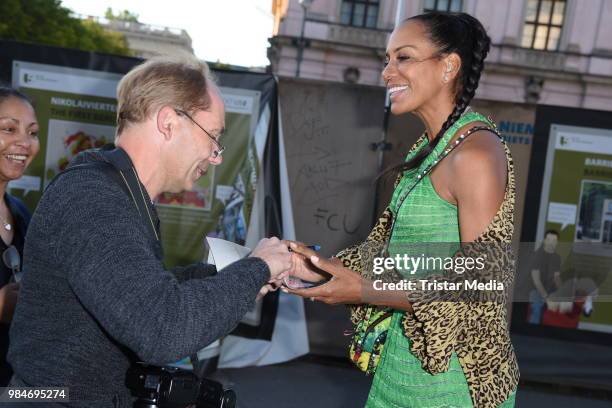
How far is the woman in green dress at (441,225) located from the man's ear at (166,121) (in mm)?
532

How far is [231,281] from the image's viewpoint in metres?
1.58

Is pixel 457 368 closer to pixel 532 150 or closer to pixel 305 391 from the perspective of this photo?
pixel 305 391

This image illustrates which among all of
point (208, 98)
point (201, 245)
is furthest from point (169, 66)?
point (201, 245)

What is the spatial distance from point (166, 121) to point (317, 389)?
4.61 meters

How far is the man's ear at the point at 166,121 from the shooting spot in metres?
1.83

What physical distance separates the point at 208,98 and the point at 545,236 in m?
5.06

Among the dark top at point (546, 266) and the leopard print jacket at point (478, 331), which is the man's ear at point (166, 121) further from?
the dark top at point (546, 266)

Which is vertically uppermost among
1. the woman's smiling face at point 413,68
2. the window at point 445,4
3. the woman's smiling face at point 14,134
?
the window at point 445,4

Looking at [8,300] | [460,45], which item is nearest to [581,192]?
[460,45]

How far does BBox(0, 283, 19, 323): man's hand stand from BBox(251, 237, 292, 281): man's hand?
4.12ft

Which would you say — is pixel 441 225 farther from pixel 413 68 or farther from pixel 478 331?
pixel 413 68

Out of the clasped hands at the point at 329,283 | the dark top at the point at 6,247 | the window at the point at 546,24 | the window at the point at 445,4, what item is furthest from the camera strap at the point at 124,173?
the window at the point at 546,24

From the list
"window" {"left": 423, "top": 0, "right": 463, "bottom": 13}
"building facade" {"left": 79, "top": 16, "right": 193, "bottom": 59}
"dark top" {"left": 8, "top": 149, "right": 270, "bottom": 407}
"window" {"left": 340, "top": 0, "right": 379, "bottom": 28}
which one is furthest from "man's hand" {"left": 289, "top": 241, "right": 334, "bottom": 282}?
"building facade" {"left": 79, "top": 16, "right": 193, "bottom": 59}

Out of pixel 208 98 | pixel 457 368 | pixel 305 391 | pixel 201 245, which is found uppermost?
pixel 208 98
